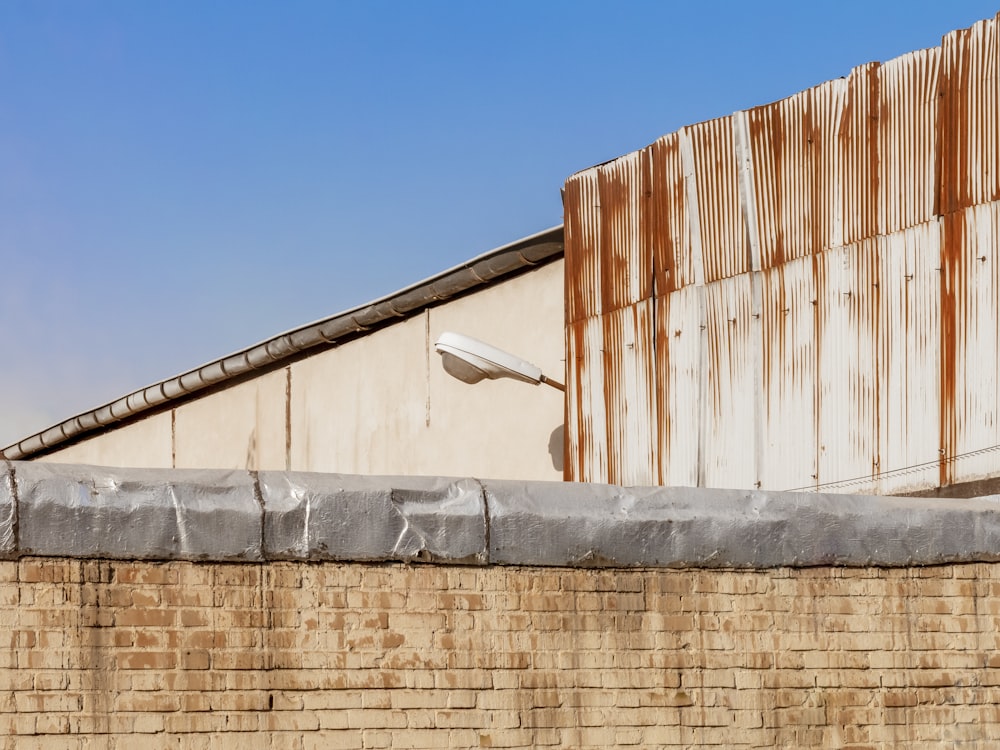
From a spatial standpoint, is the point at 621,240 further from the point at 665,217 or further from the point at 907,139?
the point at 907,139

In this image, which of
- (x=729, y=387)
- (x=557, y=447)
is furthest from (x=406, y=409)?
(x=729, y=387)

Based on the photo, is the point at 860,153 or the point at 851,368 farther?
the point at 860,153

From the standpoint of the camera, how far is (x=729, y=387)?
36.4 ft

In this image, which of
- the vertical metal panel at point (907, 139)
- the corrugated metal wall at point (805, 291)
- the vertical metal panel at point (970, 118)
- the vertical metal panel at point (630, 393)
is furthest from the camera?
the vertical metal panel at point (630, 393)

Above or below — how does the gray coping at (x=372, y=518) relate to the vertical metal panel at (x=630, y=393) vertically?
below

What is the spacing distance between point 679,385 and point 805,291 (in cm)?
141

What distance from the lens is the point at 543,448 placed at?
13695 mm

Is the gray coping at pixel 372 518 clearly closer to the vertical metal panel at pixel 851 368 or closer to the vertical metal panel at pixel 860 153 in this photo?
the vertical metal panel at pixel 851 368

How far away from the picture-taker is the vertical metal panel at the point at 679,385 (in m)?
11.4

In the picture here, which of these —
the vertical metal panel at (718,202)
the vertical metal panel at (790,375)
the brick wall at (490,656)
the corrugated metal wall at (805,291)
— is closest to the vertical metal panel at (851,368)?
the corrugated metal wall at (805,291)

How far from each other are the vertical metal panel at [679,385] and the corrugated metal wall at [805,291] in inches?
0.7

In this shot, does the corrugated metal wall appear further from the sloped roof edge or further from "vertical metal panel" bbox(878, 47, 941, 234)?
the sloped roof edge

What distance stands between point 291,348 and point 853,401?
291 inches

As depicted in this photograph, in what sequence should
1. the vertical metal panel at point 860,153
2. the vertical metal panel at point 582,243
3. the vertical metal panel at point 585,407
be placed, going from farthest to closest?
the vertical metal panel at point 582,243
the vertical metal panel at point 585,407
the vertical metal panel at point 860,153
